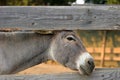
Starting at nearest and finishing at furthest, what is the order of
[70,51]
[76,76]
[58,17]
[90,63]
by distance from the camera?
[58,17] < [76,76] < [90,63] < [70,51]

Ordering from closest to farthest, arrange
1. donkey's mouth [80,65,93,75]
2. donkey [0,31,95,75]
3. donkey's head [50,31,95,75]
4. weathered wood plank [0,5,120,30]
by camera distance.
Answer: weathered wood plank [0,5,120,30] → donkey's mouth [80,65,93,75] → donkey's head [50,31,95,75] → donkey [0,31,95,75]

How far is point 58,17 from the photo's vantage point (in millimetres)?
3459

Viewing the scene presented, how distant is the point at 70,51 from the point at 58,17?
543 mm

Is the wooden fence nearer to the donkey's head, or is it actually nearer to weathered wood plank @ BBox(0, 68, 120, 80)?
weathered wood plank @ BBox(0, 68, 120, 80)

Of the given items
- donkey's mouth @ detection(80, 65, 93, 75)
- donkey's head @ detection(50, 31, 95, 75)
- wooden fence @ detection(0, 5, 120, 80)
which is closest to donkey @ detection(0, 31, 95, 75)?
donkey's head @ detection(50, 31, 95, 75)

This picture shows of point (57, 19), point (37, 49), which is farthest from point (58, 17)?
point (37, 49)

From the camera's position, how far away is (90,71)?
361cm

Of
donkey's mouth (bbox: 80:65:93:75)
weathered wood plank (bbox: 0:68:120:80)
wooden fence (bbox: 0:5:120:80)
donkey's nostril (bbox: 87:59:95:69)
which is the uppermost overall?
wooden fence (bbox: 0:5:120:80)

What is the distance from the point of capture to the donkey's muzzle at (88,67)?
11.8ft

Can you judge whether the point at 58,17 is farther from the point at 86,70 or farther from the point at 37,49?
the point at 37,49

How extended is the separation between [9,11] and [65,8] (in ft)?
1.63

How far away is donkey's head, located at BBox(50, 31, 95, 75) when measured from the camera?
149 inches

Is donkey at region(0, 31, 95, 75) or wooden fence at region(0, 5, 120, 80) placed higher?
wooden fence at region(0, 5, 120, 80)

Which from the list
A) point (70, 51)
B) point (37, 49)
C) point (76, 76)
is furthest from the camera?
point (37, 49)
